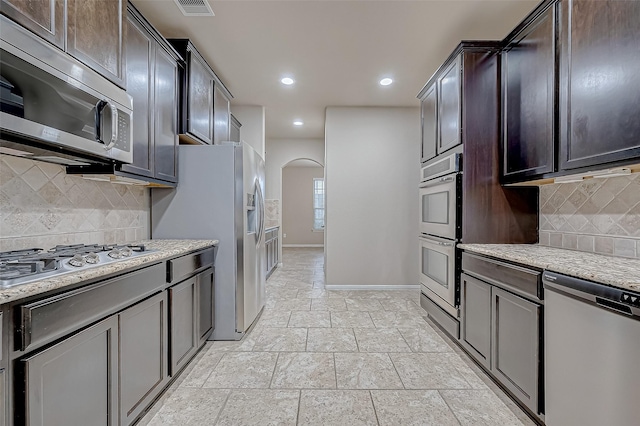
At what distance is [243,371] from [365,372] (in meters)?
0.91

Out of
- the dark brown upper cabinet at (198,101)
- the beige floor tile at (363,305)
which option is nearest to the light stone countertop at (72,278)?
the dark brown upper cabinet at (198,101)

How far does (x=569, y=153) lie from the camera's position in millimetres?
1821

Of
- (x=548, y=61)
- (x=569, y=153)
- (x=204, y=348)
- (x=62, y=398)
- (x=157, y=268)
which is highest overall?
(x=548, y=61)

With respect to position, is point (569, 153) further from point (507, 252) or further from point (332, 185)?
point (332, 185)

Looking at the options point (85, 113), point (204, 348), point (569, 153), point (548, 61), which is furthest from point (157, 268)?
point (548, 61)

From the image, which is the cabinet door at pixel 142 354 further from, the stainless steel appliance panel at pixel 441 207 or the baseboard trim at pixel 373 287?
the baseboard trim at pixel 373 287

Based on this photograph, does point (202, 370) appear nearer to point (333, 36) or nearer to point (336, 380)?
point (336, 380)

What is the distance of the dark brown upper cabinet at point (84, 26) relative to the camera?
120cm

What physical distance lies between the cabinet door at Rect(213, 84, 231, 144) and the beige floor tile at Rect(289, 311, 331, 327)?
2.15 m

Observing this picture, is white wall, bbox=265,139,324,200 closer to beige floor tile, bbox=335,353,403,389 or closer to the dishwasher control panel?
beige floor tile, bbox=335,353,403,389

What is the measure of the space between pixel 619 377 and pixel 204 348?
2651 mm

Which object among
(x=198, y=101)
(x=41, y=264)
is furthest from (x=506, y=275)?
(x=198, y=101)

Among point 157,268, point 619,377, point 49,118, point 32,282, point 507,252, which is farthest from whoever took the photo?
point 507,252

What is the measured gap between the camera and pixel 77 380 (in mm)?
1195
